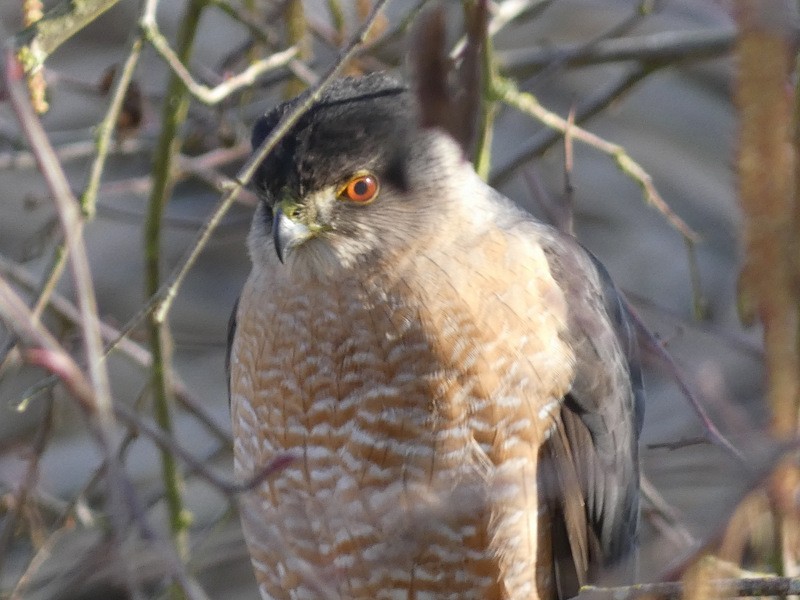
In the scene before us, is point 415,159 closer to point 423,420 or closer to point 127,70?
point 423,420

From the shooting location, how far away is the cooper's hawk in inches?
112

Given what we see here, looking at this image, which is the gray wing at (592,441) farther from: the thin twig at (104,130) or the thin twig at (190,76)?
the thin twig at (104,130)

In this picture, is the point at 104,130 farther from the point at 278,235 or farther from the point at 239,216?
the point at 239,216

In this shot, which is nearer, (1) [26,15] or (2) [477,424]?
(1) [26,15]

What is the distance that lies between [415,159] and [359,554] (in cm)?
102

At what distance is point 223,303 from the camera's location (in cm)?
625

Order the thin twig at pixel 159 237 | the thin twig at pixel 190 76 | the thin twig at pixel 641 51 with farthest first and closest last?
the thin twig at pixel 641 51
the thin twig at pixel 159 237
the thin twig at pixel 190 76

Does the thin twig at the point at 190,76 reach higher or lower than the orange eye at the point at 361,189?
higher

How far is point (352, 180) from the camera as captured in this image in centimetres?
296

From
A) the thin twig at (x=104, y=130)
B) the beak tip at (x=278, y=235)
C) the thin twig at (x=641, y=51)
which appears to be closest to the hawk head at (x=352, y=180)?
the beak tip at (x=278, y=235)

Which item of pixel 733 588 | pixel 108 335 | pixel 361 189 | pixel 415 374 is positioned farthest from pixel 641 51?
pixel 733 588

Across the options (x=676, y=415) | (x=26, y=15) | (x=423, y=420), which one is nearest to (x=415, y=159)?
(x=423, y=420)

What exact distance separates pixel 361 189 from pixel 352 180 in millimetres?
36

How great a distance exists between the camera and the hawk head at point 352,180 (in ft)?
9.39
